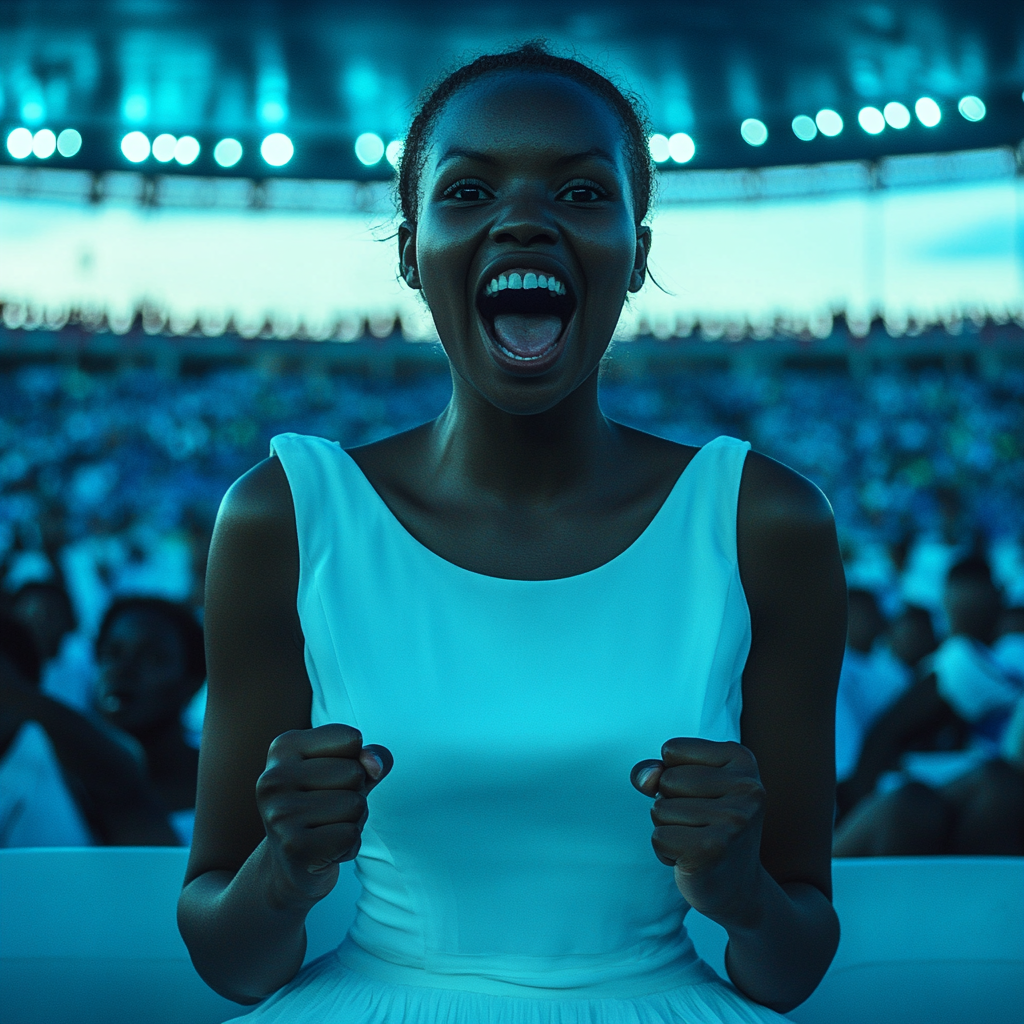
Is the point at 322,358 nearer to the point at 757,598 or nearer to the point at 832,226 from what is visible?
the point at 832,226

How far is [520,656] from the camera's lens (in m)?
1.20

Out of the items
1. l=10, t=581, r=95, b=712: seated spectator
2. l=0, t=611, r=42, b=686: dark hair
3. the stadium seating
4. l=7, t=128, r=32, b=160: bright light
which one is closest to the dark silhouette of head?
l=0, t=611, r=42, b=686: dark hair

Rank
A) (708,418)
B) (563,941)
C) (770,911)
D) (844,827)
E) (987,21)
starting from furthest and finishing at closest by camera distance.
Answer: (708,418), (987,21), (844,827), (563,941), (770,911)

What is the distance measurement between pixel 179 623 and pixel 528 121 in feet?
7.70

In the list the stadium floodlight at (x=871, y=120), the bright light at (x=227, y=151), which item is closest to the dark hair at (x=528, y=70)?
the stadium floodlight at (x=871, y=120)

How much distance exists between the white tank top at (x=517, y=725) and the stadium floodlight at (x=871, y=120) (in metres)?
5.58

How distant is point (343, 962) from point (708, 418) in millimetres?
17137

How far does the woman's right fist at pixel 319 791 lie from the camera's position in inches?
36.5

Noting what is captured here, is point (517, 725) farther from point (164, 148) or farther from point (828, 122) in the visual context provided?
point (164, 148)

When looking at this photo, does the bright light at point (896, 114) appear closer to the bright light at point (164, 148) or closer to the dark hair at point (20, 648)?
the bright light at point (164, 148)

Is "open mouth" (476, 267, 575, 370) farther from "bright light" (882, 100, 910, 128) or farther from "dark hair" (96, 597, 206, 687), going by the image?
"bright light" (882, 100, 910, 128)

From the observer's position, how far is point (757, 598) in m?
1.26

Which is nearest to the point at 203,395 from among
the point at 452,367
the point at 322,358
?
the point at 322,358

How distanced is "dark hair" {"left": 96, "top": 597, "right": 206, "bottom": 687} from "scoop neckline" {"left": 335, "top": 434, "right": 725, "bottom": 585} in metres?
2.00
